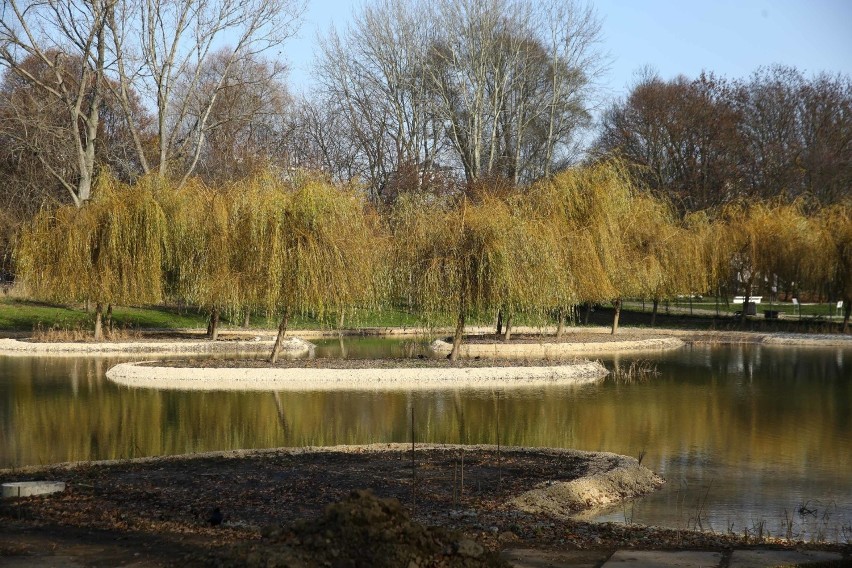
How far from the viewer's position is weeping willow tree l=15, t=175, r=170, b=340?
3048 cm

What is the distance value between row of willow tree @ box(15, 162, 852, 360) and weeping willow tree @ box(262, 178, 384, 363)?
3 centimetres

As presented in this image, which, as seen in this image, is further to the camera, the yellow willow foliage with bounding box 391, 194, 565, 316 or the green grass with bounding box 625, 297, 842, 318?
the green grass with bounding box 625, 297, 842, 318

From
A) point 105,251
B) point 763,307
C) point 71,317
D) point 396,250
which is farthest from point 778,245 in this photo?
point 71,317

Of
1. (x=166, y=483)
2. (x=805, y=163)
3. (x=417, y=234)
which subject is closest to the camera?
(x=166, y=483)

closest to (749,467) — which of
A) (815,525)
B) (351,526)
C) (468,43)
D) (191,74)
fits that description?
(815,525)

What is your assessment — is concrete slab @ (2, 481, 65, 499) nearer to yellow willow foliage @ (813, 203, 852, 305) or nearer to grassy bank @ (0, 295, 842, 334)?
grassy bank @ (0, 295, 842, 334)

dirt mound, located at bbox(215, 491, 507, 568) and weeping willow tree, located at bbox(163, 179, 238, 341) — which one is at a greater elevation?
weeping willow tree, located at bbox(163, 179, 238, 341)

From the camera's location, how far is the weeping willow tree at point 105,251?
3048 centimetres

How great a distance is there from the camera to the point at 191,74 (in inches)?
2520

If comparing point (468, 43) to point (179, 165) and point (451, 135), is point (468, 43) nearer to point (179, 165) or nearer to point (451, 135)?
point (451, 135)

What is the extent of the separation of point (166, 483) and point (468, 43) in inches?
1646

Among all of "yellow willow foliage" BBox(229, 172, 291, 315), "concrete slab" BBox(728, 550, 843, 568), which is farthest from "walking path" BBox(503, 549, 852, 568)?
"yellow willow foliage" BBox(229, 172, 291, 315)

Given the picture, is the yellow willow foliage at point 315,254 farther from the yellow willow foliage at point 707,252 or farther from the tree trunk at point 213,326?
the yellow willow foliage at point 707,252

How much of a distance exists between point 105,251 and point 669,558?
25548mm
